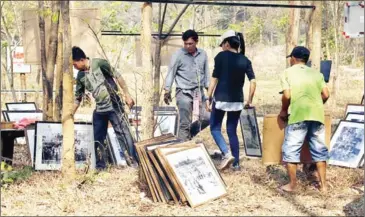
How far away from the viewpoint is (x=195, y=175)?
6.30 m

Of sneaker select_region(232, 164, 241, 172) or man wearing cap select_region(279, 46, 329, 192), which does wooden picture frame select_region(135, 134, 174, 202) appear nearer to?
man wearing cap select_region(279, 46, 329, 192)

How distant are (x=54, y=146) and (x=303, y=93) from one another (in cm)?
352

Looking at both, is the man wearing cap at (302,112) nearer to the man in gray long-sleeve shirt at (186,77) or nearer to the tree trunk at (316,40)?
the man in gray long-sleeve shirt at (186,77)

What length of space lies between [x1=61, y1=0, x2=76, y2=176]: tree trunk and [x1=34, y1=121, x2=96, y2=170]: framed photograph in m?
1.11

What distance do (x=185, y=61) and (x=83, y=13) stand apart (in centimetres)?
221

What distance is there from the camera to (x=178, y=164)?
621 cm

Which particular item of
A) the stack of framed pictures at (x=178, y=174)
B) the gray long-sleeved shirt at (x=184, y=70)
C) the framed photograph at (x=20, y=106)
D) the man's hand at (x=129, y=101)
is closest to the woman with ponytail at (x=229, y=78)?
the gray long-sleeved shirt at (x=184, y=70)

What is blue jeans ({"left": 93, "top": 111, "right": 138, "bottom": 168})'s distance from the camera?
8.16 metres

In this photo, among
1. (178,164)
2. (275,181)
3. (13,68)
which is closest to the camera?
(178,164)

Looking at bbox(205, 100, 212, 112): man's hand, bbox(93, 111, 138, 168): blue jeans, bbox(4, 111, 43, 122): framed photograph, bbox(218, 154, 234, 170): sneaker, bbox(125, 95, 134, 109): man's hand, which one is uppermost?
bbox(125, 95, 134, 109): man's hand

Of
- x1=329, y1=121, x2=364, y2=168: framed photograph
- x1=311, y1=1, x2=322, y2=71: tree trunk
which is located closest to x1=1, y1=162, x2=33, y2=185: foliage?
x1=329, y1=121, x2=364, y2=168: framed photograph

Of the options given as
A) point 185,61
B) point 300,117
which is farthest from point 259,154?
point 300,117

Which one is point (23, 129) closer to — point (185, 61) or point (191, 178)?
point (185, 61)

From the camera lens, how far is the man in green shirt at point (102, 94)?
26.0 ft
